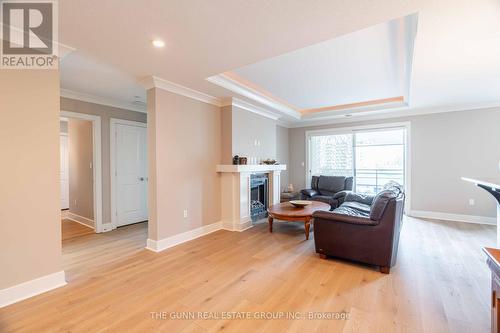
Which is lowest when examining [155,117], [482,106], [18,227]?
[18,227]

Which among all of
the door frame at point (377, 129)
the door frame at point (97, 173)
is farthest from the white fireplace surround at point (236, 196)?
the door frame at point (377, 129)

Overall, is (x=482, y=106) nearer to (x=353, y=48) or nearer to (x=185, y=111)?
(x=353, y=48)

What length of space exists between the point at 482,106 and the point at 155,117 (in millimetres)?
6075

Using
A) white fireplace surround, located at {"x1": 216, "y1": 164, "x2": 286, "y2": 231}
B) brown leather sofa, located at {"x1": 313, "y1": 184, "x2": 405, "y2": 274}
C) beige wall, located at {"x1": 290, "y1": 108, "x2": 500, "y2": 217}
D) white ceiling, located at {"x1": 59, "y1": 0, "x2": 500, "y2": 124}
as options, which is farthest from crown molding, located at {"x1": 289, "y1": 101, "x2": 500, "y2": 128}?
brown leather sofa, located at {"x1": 313, "y1": 184, "x2": 405, "y2": 274}

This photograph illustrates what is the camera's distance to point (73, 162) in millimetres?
4734

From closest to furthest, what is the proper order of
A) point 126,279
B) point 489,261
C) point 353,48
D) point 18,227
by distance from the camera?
point 489,261 < point 18,227 < point 126,279 < point 353,48

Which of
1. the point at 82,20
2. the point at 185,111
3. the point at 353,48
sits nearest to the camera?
the point at 82,20

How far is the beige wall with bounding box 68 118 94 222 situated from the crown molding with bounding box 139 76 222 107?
1.94m

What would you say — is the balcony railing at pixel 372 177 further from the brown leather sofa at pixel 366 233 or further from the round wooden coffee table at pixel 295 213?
the brown leather sofa at pixel 366 233

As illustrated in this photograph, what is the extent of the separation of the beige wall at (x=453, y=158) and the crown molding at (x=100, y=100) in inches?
227

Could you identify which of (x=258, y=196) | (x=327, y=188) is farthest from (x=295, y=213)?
(x=327, y=188)

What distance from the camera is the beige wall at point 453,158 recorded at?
444cm

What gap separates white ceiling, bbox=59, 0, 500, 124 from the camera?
1.72 meters

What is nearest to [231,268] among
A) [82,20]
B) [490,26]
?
[82,20]
